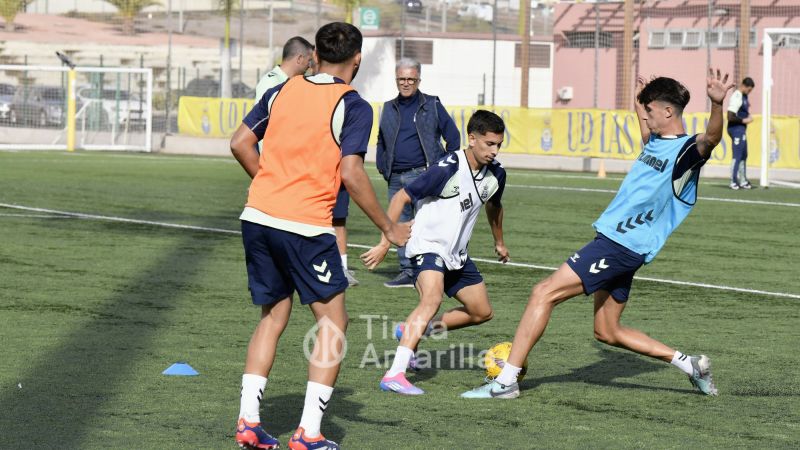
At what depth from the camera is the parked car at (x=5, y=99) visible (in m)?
40.2

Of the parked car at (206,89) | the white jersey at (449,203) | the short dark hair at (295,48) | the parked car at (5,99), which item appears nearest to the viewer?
the white jersey at (449,203)

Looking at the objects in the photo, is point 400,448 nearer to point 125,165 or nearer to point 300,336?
point 300,336

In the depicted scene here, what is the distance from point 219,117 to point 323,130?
32641mm

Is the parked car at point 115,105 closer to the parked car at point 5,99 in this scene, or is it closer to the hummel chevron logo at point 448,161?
the parked car at point 5,99

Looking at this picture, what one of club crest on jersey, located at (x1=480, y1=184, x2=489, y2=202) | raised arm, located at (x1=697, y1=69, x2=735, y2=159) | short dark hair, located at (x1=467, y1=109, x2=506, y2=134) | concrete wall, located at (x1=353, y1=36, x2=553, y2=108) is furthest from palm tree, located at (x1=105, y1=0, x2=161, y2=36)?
raised arm, located at (x1=697, y1=69, x2=735, y2=159)

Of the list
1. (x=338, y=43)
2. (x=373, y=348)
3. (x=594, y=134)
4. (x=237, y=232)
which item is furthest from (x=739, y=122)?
(x=338, y=43)

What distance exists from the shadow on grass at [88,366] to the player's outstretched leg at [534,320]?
203cm

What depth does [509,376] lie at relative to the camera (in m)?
7.29

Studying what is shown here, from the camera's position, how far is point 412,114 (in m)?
11.8

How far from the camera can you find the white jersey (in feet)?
25.1

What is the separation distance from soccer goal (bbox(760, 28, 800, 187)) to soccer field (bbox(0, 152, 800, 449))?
733cm

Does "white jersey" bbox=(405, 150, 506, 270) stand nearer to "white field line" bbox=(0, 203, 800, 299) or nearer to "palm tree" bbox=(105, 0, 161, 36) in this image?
"white field line" bbox=(0, 203, 800, 299)

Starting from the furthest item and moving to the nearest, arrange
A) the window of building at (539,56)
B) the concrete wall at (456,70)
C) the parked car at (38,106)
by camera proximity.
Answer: the window of building at (539,56) → the concrete wall at (456,70) → the parked car at (38,106)

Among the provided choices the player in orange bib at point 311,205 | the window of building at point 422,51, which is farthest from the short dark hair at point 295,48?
the window of building at point 422,51
